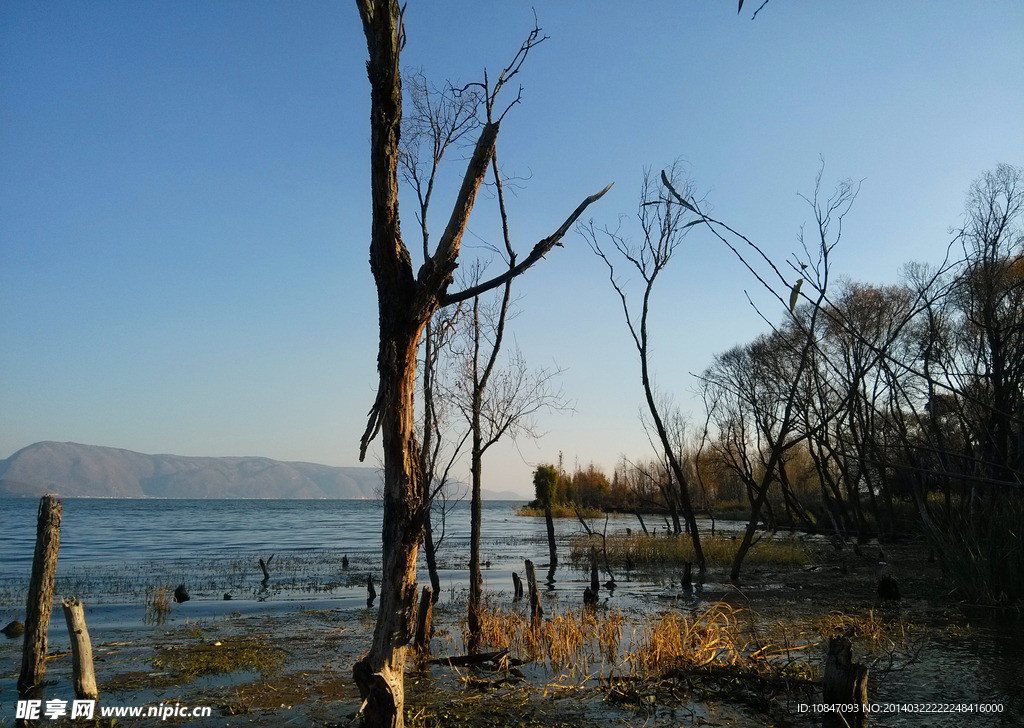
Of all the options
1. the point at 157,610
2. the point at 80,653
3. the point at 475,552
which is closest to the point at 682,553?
the point at 475,552

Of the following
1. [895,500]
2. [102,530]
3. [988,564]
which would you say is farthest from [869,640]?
[102,530]

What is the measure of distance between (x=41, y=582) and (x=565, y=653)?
606 centimetres

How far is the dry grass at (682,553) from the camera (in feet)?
71.2

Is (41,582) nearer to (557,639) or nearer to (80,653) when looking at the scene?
(80,653)

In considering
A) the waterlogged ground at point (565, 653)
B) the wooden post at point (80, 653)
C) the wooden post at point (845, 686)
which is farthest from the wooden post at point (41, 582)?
the wooden post at point (845, 686)

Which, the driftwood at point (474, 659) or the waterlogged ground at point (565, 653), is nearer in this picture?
the waterlogged ground at point (565, 653)

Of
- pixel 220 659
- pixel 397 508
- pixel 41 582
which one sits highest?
pixel 397 508

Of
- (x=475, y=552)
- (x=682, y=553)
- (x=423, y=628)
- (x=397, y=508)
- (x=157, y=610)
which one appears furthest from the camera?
(x=682, y=553)

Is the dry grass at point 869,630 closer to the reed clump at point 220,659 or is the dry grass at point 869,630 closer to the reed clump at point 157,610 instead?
the reed clump at point 220,659

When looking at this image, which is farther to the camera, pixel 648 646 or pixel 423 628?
pixel 423 628

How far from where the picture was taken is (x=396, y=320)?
461cm

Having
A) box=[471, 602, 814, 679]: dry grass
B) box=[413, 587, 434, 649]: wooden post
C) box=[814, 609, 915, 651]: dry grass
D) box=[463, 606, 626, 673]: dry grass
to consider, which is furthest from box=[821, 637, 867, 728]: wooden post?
box=[413, 587, 434, 649]: wooden post

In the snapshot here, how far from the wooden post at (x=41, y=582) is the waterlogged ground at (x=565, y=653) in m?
0.25

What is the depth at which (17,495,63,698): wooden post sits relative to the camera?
301 inches
